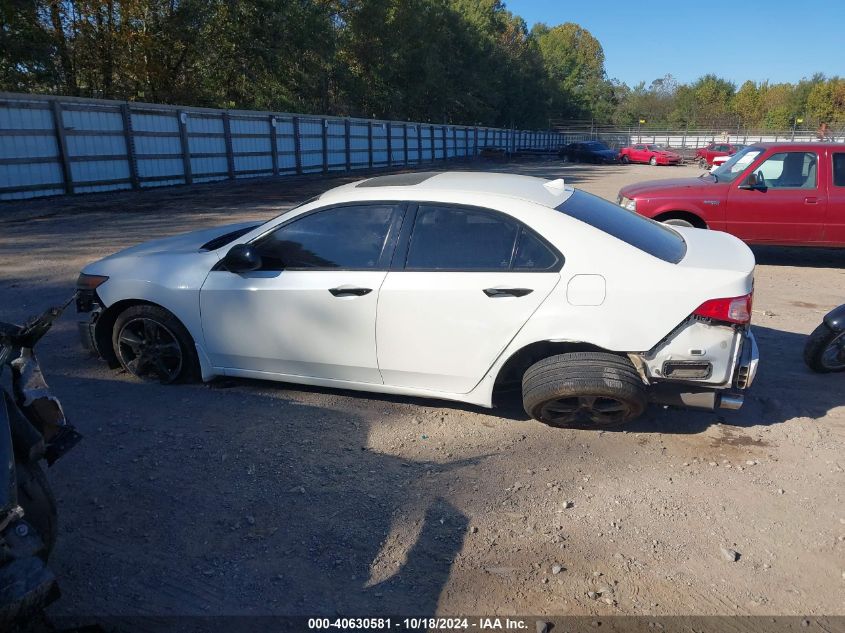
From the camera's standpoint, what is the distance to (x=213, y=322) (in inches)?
169

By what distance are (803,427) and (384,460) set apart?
2.75 m

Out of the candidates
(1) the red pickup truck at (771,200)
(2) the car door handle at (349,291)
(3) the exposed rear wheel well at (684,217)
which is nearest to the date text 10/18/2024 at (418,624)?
(2) the car door handle at (349,291)

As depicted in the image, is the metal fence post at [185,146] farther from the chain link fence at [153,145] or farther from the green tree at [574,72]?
the green tree at [574,72]

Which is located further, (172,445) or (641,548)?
(172,445)

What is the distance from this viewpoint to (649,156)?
42.1 meters

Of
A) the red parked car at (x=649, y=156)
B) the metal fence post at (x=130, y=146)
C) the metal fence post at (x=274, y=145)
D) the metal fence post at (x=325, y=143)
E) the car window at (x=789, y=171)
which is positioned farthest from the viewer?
the red parked car at (x=649, y=156)

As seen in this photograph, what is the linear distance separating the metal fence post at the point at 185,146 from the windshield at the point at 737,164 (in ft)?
51.1

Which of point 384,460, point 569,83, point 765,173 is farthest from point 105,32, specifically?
point 569,83

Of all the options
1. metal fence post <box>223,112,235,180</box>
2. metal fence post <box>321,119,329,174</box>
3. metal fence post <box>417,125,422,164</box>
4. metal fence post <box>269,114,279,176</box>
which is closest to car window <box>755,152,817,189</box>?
metal fence post <box>223,112,235,180</box>

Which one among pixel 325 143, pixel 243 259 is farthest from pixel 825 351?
pixel 325 143

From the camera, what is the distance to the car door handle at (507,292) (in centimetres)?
368

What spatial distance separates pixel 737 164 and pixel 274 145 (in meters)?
18.1

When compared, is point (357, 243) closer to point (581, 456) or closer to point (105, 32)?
point (581, 456)

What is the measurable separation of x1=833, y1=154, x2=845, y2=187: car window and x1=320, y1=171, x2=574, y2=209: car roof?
5.99m
